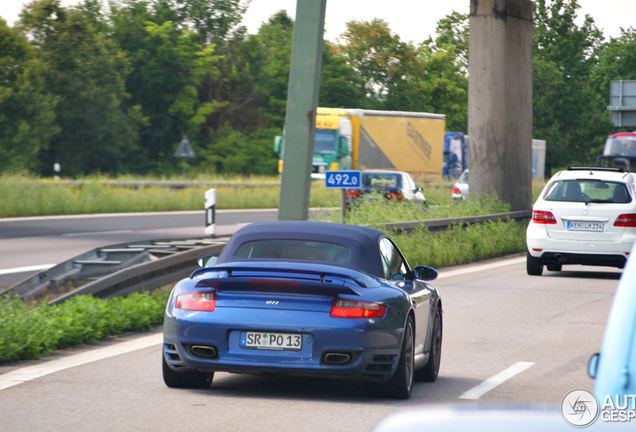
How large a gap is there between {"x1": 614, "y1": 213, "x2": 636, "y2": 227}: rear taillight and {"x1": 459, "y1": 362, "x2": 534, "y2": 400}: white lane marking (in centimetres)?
805

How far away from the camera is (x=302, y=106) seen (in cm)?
1280

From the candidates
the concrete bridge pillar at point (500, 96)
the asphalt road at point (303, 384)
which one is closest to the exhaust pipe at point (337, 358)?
the asphalt road at point (303, 384)

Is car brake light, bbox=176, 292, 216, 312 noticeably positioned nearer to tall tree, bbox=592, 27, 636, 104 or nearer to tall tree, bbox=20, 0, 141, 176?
tall tree, bbox=20, 0, 141, 176

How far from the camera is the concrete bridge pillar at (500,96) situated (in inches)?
948

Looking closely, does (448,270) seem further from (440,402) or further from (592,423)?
(592,423)

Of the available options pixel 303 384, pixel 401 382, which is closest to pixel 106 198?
pixel 303 384

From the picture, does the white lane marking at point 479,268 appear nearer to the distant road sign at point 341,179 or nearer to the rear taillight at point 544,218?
the rear taillight at point 544,218

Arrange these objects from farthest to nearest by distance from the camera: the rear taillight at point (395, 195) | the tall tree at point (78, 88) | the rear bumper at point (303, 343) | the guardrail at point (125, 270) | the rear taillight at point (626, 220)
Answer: the tall tree at point (78, 88) → the rear taillight at point (395, 195) → the rear taillight at point (626, 220) → the guardrail at point (125, 270) → the rear bumper at point (303, 343)

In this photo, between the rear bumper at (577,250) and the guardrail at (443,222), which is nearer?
the rear bumper at (577,250)

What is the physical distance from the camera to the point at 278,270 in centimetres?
642

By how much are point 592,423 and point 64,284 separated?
417 inches

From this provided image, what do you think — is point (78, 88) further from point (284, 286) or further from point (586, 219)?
point (284, 286)

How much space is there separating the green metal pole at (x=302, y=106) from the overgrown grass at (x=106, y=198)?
10.5 m

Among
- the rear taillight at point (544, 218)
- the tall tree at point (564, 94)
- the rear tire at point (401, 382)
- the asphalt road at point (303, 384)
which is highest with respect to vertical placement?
the tall tree at point (564, 94)
